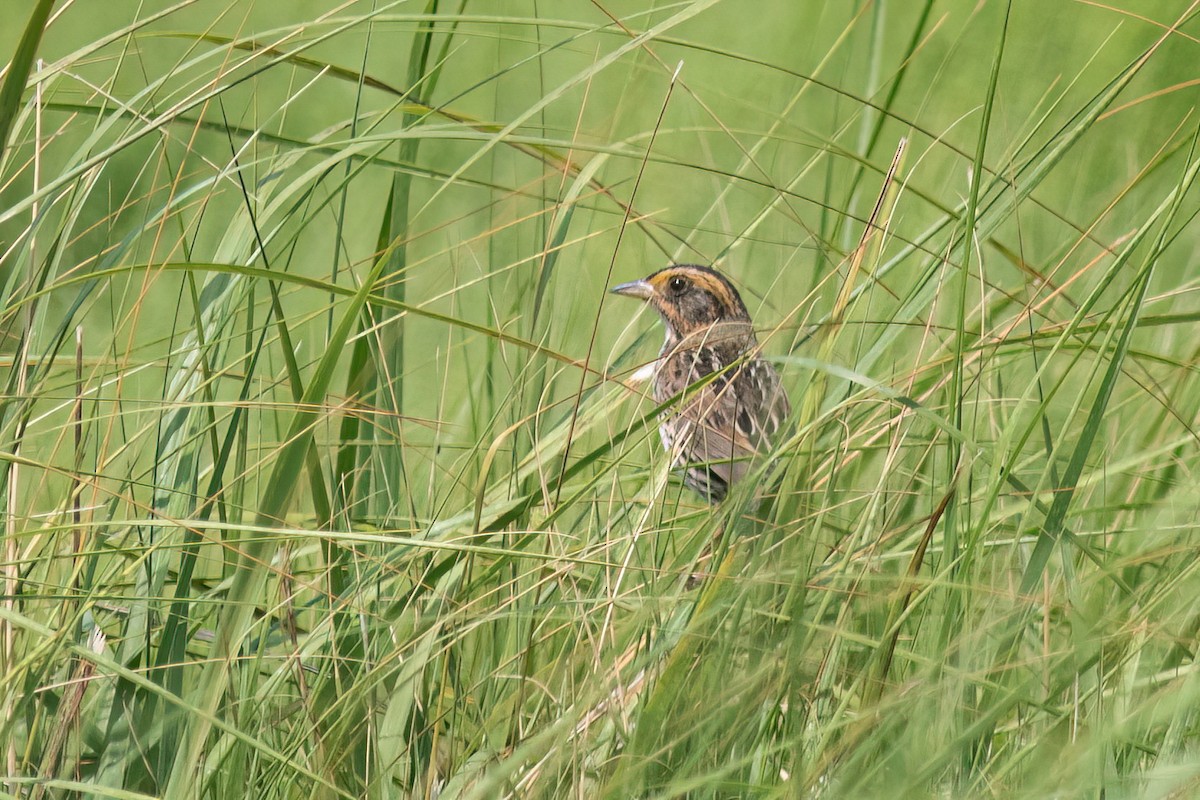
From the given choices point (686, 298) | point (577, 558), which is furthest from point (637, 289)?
point (577, 558)

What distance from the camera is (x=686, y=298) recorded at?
4051mm

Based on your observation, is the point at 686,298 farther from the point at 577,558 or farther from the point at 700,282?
the point at 577,558

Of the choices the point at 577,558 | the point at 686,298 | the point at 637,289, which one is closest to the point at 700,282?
the point at 686,298

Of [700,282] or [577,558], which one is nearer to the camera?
[577,558]

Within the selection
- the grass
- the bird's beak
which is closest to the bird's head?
the bird's beak

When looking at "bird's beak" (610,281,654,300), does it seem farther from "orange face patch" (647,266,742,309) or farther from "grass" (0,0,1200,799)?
"grass" (0,0,1200,799)

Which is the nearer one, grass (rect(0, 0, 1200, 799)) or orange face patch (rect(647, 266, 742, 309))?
grass (rect(0, 0, 1200, 799))

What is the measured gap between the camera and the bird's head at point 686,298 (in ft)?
13.1

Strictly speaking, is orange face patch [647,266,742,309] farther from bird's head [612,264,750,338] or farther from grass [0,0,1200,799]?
grass [0,0,1200,799]

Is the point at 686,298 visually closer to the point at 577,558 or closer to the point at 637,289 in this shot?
the point at 637,289

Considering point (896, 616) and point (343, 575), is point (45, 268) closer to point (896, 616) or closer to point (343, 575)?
point (343, 575)

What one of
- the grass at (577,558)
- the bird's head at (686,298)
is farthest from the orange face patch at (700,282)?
the grass at (577,558)

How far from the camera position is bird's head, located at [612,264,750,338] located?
13.1 feet

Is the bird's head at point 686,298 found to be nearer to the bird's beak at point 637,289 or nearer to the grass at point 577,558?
the bird's beak at point 637,289
